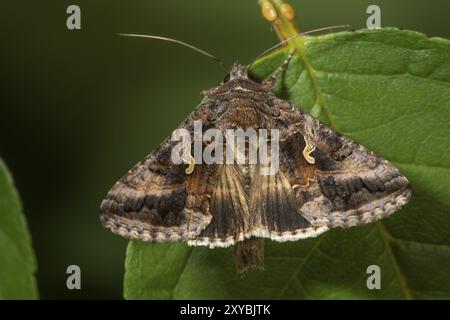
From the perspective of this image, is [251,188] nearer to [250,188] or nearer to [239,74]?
[250,188]

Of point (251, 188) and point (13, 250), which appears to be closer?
point (13, 250)

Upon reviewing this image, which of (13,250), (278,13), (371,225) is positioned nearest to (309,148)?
(371,225)

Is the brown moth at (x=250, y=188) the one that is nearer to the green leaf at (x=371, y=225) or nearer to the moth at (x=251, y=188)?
the moth at (x=251, y=188)

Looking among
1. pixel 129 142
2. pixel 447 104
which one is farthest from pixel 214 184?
pixel 129 142

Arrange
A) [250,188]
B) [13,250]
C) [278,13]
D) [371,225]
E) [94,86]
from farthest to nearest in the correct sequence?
[94,86]
[250,188]
[371,225]
[278,13]
[13,250]

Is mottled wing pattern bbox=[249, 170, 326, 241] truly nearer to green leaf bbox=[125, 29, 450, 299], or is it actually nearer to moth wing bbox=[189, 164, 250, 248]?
moth wing bbox=[189, 164, 250, 248]

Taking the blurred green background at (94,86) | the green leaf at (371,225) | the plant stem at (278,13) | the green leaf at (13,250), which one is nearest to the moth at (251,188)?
the green leaf at (371,225)

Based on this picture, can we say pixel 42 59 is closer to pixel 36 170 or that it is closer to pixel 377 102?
pixel 36 170
